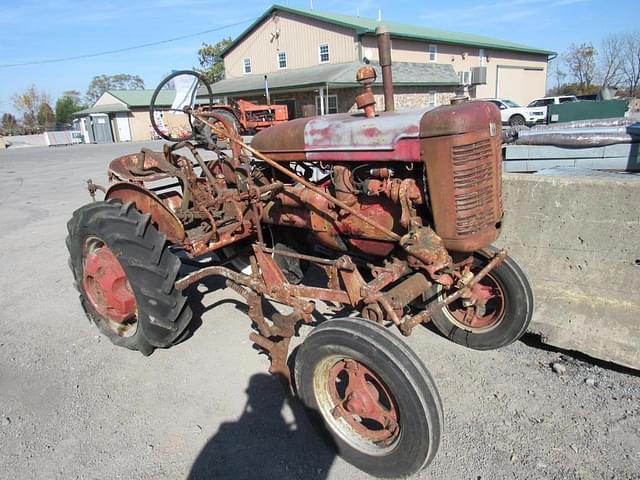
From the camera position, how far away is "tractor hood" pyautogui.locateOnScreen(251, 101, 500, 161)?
2.25 m

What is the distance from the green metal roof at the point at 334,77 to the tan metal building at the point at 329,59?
73 mm

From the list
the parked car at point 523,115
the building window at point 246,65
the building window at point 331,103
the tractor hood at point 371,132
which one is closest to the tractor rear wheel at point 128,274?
the tractor hood at point 371,132

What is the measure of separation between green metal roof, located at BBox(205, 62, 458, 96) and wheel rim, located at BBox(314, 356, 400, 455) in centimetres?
2129

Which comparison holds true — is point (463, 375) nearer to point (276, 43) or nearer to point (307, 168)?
point (307, 168)

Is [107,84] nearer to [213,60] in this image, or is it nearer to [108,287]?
[213,60]

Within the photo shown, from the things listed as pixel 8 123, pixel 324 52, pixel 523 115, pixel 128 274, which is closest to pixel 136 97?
pixel 324 52

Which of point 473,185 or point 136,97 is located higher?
point 136,97

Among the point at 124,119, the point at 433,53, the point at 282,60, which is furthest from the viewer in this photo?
the point at 124,119

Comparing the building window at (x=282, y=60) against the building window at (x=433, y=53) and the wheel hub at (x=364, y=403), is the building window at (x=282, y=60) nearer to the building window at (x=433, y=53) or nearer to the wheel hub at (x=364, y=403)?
the building window at (x=433, y=53)

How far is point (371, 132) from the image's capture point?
2.50m

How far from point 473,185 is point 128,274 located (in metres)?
2.22

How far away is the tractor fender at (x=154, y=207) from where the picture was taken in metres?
3.27

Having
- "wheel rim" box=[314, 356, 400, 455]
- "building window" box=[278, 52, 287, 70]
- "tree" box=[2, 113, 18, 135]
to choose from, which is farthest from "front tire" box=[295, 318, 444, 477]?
"tree" box=[2, 113, 18, 135]

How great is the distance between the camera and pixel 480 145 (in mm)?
2311
